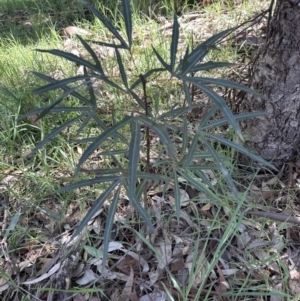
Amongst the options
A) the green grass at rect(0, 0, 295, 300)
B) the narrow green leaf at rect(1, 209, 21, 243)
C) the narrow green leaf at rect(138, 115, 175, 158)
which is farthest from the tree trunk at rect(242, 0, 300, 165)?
the narrow green leaf at rect(1, 209, 21, 243)

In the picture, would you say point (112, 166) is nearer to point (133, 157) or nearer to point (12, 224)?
point (12, 224)

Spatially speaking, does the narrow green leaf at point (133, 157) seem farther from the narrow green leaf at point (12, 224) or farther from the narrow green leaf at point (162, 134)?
the narrow green leaf at point (12, 224)

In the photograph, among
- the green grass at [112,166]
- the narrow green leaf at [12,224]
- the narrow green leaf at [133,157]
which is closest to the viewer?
the narrow green leaf at [133,157]

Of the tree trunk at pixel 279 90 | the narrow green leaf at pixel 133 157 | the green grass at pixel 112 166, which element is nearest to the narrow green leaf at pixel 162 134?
the narrow green leaf at pixel 133 157

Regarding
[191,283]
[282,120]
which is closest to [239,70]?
[282,120]

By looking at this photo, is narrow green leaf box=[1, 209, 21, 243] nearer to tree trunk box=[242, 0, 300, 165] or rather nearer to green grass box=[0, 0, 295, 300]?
green grass box=[0, 0, 295, 300]

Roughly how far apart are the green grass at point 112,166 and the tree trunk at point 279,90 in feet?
0.43

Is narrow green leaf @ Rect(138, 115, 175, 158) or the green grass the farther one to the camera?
the green grass

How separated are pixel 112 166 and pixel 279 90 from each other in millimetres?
651

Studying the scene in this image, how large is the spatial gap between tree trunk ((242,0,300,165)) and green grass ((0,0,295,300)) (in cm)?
13

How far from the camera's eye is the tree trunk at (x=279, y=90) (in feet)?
3.71

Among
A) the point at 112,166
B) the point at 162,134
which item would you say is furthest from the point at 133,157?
the point at 112,166

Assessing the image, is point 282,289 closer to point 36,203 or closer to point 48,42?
point 36,203

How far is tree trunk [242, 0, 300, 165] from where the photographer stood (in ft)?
3.71
